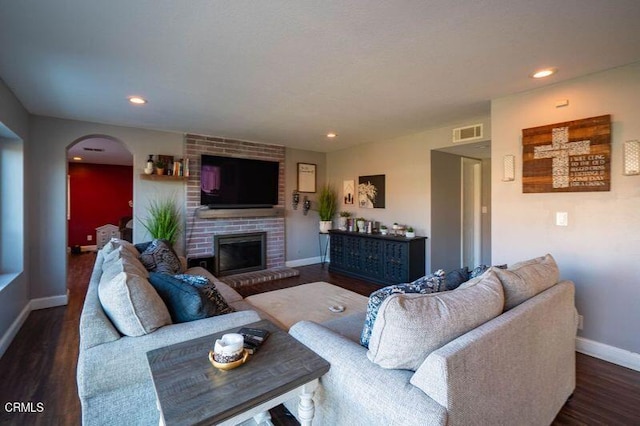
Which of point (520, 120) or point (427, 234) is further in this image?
point (427, 234)

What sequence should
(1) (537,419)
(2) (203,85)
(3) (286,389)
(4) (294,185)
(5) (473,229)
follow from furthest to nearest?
(4) (294,185) → (5) (473,229) → (2) (203,85) → (1) (537,419) → (3) (286,389)

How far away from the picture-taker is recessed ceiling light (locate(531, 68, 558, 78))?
97.7 inches

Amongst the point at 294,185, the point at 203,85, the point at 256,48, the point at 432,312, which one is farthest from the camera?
the point at 294,185

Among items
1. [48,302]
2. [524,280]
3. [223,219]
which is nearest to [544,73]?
[524,280]

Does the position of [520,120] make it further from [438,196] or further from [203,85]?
[203,85]

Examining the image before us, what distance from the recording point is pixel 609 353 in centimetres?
251

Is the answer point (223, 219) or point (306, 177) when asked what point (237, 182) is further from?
point (306, 177)

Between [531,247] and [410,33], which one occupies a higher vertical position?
[410,33]

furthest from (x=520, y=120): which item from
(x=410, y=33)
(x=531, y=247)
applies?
(x=410, y=33)

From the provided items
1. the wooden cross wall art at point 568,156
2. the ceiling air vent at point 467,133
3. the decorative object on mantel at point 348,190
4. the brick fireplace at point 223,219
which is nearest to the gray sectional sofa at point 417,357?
the wooden cross wall art at point 568,156

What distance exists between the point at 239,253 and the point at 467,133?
396 cm

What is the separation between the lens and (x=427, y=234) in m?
4.74

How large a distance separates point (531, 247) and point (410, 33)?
2.27 m

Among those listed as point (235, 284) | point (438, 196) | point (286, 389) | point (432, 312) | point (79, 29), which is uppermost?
point (79, 29)
